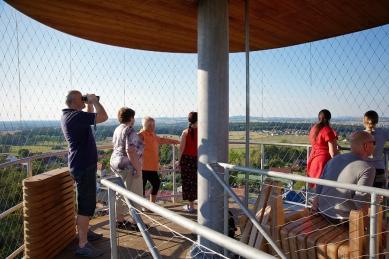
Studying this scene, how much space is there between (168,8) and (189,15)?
28cm

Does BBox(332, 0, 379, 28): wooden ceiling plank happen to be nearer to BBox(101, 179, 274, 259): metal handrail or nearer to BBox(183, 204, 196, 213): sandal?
BBox(101, 179, 274, 259): metal handrail

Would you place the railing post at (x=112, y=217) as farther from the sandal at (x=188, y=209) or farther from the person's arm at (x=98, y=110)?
the sandal at (x=188, y=209)

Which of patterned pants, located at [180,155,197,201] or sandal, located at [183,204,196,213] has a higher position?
patterned pants, located at [180,155,197,201]

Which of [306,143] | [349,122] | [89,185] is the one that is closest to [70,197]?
[89,185]

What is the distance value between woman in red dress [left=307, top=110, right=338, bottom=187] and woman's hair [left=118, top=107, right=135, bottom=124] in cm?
204

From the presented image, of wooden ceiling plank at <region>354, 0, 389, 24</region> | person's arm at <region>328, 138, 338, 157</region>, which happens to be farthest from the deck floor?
wooden ceiling plank at <region>354, 0, 389, 24</region>

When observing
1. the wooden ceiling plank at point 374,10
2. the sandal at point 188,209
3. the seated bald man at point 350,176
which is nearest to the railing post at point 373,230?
the seated bald man at point 350,176

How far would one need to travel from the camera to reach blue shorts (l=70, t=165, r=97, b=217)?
2648 mm

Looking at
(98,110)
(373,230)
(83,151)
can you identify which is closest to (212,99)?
(98,110)

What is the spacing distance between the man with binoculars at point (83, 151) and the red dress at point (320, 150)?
2273mm

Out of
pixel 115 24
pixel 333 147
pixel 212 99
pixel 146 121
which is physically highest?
pixel 115 24

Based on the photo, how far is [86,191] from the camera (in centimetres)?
267

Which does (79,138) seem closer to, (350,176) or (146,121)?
(146,121)

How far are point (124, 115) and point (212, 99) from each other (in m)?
1.16
